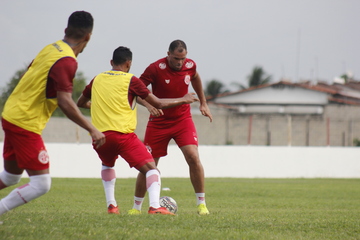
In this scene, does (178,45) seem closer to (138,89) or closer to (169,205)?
(138,89)

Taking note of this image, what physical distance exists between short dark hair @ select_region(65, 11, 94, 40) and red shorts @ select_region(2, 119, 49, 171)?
1.12 m

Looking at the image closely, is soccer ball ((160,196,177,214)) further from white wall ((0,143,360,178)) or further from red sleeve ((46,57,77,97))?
white wall ((0,143,360,178))

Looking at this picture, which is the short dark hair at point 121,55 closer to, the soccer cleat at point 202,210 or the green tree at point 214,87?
the soccer cleat at point 202,210

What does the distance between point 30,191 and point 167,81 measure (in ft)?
11.9

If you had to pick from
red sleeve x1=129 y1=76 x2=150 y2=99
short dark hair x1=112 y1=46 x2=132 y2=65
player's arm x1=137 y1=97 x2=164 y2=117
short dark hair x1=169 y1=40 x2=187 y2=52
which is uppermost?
short dark hair x1=169 y1=40 x2=187 y2=52

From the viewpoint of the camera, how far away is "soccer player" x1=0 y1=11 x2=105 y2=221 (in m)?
5.77

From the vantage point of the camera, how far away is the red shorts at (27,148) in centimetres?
578

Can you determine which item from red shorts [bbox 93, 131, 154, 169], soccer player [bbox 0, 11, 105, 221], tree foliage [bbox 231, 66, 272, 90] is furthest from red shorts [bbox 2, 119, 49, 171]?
tree foliage [bbox 231, 66, 272, 90]

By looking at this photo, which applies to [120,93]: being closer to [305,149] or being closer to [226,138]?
[305,149]

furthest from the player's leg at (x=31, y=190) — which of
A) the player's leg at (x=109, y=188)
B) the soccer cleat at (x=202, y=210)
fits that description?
the soccer cleat at (x=202, y=210)

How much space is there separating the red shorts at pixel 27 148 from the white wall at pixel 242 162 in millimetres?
16870

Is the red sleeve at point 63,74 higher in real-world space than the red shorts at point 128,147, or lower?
higher

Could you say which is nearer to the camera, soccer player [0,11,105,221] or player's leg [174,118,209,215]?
soccer player [0,11,105,221]

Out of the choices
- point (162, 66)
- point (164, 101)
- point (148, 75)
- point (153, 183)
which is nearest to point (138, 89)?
point (164, 101)
